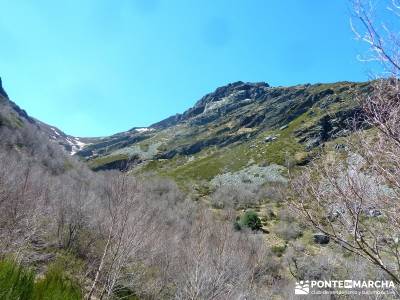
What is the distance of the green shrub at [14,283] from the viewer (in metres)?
4.93

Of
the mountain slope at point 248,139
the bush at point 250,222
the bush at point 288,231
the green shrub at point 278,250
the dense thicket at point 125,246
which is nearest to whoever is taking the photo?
the dense thicket at point 125,246

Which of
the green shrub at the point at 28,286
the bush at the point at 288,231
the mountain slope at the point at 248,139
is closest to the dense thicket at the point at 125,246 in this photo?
the green shrub at the point at 28,286

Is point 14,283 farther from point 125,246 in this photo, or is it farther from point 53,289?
point 125,246

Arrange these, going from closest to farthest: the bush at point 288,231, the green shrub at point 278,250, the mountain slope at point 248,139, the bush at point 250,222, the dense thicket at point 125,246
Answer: the dense thicket at point 125,246 → the green shrub at point 278,250 → the bush at point 288,231 → the bush at point 250,222 → the mountain slope at point 248,139

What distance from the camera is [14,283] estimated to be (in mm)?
5133

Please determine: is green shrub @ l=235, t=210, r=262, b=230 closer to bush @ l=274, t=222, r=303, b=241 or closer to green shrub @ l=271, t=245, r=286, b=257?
bush @ l=274, t=222, r=303, b=241

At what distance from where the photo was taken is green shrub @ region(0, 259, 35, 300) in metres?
4.93

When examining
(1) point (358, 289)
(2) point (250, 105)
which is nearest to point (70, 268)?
(1) point (358, 289)

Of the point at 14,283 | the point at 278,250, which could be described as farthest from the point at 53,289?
the point at 278,250

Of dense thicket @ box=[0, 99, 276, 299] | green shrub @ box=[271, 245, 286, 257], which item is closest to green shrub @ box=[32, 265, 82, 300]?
dense thicket @ box=[0, 99, 276, 299]

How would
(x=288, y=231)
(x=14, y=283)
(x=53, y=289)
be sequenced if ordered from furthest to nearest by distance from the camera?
(x=288, y=231), (x=53, y=289), (x=14, y=283)

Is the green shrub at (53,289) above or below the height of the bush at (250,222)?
below

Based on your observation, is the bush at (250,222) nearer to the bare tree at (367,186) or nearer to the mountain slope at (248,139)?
the mountain slope at (248,139)

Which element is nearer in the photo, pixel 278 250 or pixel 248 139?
pixel 278 250
